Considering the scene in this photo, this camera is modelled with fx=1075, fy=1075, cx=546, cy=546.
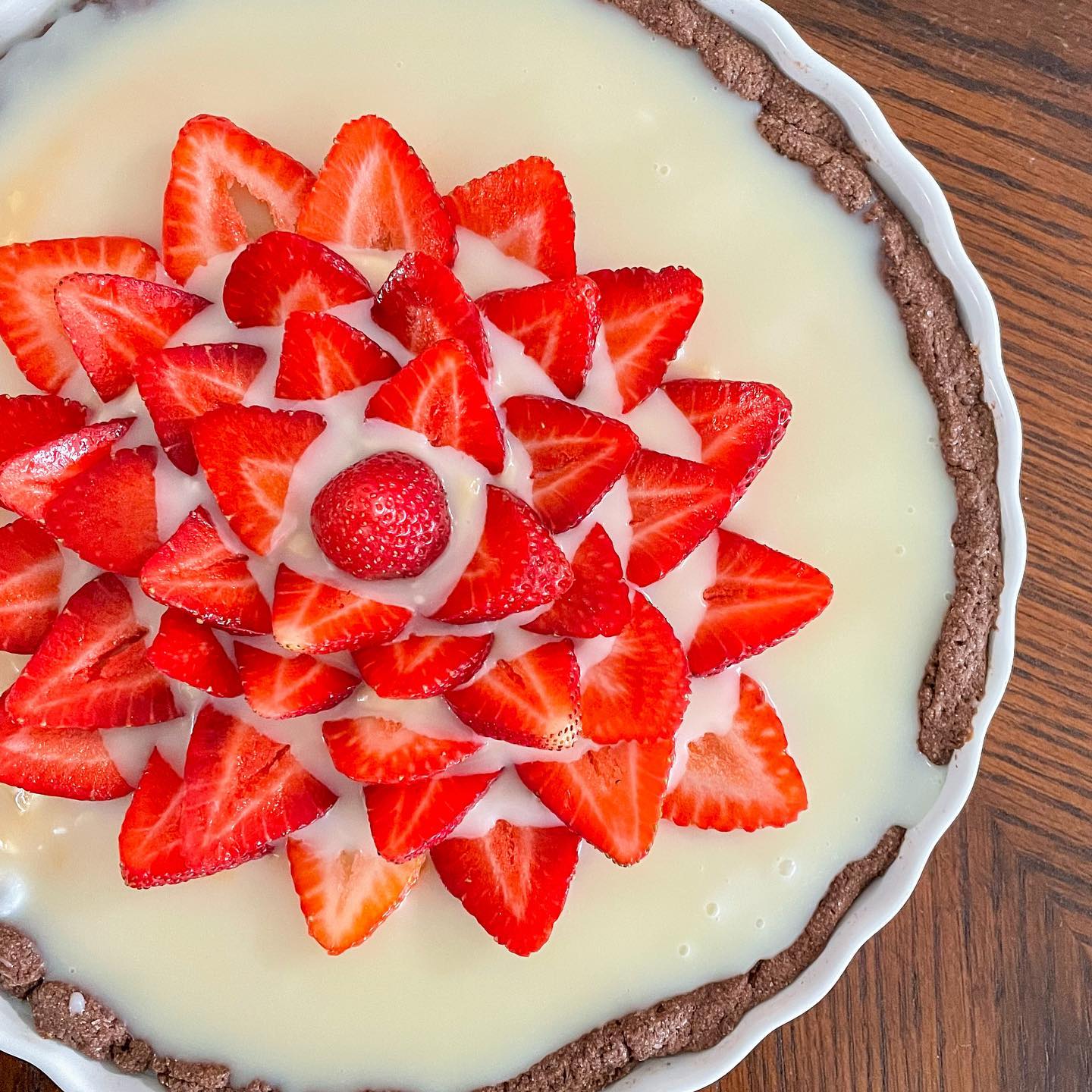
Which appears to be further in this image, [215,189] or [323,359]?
[215,189]

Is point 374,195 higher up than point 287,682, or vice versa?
point 374,195

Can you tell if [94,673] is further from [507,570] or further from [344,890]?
[507,570]

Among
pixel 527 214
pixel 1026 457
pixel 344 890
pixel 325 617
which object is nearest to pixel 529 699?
pixel 325 617

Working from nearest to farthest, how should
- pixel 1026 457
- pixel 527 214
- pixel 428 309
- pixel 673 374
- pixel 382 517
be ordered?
pixel 382 517
pixel 428 309
pixel 527 214
pixel 673 374
pixel 1026 457

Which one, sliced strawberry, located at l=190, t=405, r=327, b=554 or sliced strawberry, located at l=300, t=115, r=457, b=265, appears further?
sliced strawberry, located at l=300, t=115, r=457, b=265

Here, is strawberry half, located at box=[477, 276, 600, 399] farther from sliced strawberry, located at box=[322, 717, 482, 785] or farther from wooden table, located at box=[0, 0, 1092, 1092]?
wooden table, located at box=[0, 0, 1092, 1092]

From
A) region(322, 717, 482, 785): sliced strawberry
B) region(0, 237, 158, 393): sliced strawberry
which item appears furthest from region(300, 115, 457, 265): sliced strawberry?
region(322, 717, 482, 785): sliced strawberry

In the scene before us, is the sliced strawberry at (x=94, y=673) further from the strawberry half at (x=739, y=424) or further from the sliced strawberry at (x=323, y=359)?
the strawberry half at (x=739, y=424)

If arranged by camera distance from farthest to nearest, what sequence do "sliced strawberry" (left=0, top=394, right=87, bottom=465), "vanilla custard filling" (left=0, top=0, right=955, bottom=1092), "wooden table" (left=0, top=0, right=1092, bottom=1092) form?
"wooden table" (left=0, top=0, right=1092, bottom=1092) < "vanilla custard filling" (left=0, top=0, right=955, bottom=1092) < "sliced strawberry" (left=0, top=394, right=87, bottom=465)
